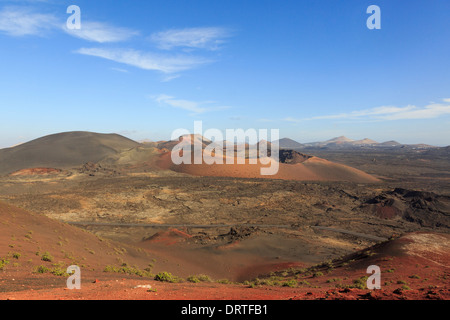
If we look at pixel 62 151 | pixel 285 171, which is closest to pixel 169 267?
pixel 285 171

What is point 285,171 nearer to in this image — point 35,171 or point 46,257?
point 35,171

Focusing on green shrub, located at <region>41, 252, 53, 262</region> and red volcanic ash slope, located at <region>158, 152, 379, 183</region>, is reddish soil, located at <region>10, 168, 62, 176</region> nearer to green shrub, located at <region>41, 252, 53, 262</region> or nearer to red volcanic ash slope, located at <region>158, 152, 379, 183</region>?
red volcanic ash slope, located at <region>158, 152, 379, 183</region>

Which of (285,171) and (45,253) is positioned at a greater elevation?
(45,253)

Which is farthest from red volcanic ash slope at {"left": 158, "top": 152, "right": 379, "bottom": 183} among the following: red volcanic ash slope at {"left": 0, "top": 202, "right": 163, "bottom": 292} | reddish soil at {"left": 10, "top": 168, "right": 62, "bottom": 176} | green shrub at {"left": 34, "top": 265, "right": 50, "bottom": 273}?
green shrub at {"left": 34, "top": 265, "right": 50, "bottom": 273}

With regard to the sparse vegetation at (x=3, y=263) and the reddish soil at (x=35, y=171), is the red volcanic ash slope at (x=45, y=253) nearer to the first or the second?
the sparse vegetation at (x=3, y=263)

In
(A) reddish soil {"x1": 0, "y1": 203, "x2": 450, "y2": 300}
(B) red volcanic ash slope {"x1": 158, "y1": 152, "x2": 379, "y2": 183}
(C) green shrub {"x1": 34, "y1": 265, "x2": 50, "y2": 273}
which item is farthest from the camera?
(B) red volcanic ash slope {"x1": 158, "y1": 152, "x2": 379, "y2": 183}

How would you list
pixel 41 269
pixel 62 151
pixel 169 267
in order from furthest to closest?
1. pixel 62 151
2. pixel 169 267
3. pixel 41 269
